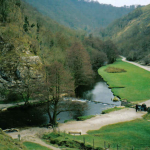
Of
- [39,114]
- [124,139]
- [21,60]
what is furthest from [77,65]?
[124,139]

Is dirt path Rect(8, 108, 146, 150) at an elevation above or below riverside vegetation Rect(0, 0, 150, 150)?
below

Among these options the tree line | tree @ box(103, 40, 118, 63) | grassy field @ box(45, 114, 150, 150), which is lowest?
grassy field @ box(45, 114, 150, 150)

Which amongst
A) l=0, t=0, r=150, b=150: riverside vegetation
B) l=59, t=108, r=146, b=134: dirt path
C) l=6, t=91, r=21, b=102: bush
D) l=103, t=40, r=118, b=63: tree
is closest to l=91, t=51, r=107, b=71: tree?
l=103, t=40, r=118, b=63: tree

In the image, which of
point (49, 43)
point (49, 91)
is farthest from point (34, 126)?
point (49, 43)

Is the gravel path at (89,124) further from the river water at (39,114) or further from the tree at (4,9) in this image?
the tree at (4,9)

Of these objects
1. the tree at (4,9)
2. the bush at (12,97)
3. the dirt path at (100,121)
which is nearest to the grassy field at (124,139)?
the dirt path at (100,121)

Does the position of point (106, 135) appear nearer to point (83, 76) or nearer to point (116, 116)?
point (116, 116)

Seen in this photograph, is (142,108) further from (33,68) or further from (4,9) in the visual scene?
(4,9)

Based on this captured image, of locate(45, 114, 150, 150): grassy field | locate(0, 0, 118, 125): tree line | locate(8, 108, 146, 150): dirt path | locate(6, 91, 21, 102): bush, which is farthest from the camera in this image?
locate(6, 91, 21, 102): bush

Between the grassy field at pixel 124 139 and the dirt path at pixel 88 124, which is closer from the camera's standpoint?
the grassy field at pixel 124 139

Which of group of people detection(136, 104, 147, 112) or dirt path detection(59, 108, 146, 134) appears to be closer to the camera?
dirt path detection(59, 108, 146, 134)

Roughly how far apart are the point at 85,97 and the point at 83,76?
1757 cm

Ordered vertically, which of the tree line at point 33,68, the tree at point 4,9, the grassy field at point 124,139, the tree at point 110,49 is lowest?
the grassy field at point 124,139

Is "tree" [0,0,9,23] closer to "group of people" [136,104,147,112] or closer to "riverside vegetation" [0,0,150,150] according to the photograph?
"riverside vegetation" [0,0,150,150]
